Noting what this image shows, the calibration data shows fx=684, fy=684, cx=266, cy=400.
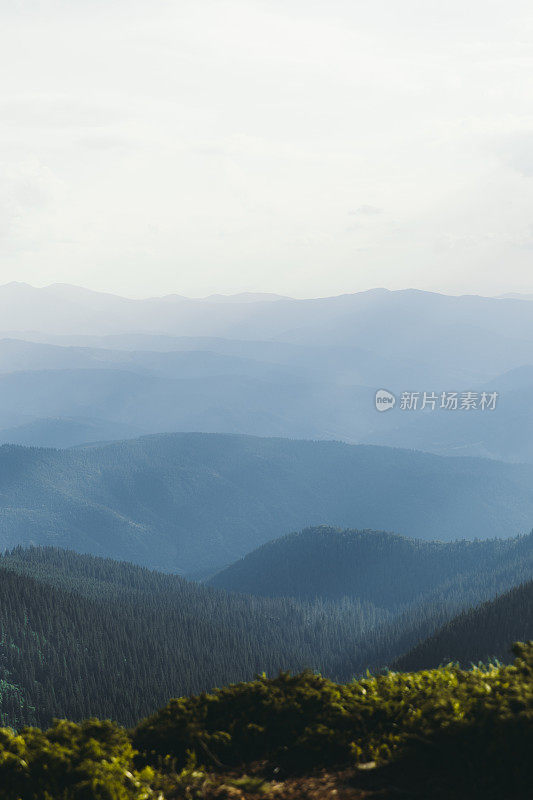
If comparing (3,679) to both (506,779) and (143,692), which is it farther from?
(506,779)

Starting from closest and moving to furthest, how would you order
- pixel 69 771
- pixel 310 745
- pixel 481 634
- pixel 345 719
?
pixel 69 771 < pixel 310 745 < pixel 345 719 < pixel 481 634

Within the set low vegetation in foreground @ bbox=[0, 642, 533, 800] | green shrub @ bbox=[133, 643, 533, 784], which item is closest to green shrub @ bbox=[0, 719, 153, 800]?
low vegetation in foreground @ bbox=[0, 642, 533, 800]

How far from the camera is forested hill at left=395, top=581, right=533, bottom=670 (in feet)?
488

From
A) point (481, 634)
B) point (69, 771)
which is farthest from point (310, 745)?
point (481, 634)

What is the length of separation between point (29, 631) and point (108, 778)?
19265 cm

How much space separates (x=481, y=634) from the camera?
15712 centimetres

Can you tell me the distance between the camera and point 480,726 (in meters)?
17.8

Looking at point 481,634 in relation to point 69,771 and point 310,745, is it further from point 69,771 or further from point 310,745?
point 69,771

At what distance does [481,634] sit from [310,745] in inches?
5972

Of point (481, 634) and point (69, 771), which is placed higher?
point (69, 771)

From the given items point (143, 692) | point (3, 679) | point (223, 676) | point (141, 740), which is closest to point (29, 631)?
point (3, 679)

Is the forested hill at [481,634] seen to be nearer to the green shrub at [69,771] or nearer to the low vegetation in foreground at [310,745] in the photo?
the low vegetation in foreground at [310,745]

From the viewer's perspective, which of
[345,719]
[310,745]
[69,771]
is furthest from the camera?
[345,719]

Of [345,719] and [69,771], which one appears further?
[345,719]
